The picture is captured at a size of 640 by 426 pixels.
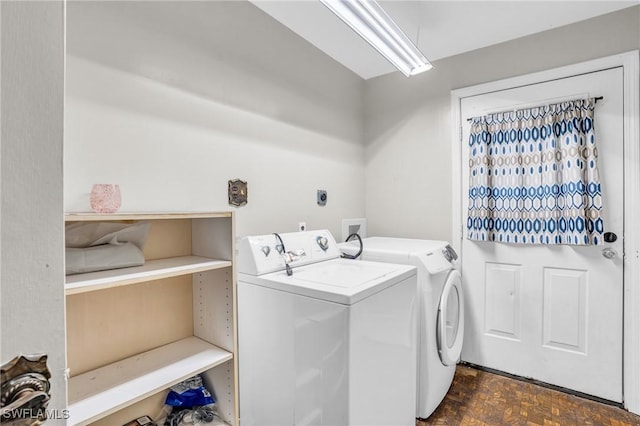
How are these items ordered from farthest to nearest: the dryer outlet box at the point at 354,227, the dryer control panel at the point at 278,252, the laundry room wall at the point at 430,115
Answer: the dryer outlet box at the point at 354,227 < the laundry room wall at the point at 430,115 < the dryer control panel at the point at 278,252

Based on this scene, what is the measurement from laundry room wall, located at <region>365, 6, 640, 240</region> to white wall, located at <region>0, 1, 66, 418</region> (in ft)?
8.49

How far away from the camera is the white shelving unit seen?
3.88ft

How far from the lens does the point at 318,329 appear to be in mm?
1309

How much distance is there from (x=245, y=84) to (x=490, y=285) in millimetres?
2296

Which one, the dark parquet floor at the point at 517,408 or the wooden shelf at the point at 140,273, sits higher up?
the wooden shelf at the point at 140,273

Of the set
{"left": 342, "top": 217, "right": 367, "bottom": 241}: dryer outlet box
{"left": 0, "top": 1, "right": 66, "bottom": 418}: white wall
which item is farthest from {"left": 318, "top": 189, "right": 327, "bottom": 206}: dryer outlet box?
{"left": 0, "top": 1, "right": 66, "bottom": 418}: white wall

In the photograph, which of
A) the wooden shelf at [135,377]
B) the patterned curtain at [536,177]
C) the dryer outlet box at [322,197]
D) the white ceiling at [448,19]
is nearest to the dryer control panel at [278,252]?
the wooden shelf at [135,377]

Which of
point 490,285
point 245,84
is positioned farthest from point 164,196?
point 490,285

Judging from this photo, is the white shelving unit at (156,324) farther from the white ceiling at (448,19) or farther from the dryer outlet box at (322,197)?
the white ceiling at (448,19)

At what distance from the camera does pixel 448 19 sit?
2.11 metres

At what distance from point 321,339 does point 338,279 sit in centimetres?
29

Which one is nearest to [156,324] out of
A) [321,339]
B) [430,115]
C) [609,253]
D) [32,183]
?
[321,339]

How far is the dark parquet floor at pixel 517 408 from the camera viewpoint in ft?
6.12

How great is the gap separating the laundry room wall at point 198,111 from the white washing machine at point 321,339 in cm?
44
